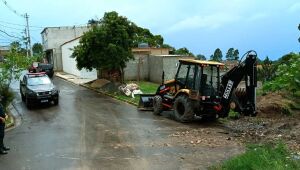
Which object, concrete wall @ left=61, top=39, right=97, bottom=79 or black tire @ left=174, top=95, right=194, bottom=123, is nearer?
black tire @ left=174, top=95, right=194, bottom=123

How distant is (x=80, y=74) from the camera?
50000 millimetres

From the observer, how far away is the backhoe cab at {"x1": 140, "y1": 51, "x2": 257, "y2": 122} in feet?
57.6

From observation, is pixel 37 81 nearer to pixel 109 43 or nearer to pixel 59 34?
pixel 109 43

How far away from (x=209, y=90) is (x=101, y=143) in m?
5.87

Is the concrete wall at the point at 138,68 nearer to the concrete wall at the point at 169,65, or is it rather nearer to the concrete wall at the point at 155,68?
the concrete wall at the point at 155,68

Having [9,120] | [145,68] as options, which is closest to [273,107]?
[9,120]

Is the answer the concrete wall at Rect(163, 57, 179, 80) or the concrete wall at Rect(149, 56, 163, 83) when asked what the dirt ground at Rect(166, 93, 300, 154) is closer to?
the concrete wall at Rect(163, 57, 179, 80)

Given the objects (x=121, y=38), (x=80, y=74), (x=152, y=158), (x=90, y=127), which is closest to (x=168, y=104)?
(x=90, y=127)

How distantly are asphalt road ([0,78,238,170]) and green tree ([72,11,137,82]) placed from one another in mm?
9834

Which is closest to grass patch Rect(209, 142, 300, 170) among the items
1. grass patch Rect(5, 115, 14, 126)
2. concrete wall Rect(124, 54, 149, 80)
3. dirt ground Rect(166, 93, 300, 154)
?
dirt ground Rect(166, 93, 300, 154)

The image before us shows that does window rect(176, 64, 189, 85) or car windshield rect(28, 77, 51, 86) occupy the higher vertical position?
window rect(176, 64, 189, 85)

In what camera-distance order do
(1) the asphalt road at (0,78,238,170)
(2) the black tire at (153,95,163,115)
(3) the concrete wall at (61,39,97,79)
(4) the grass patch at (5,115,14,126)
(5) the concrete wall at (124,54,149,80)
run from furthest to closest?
(3) the concrete wall at (61,39,97,79), (5) the concrete wall at (124,54,149,80), (2) the black tire at (153,95,163,115), (4) the grass patch at (5,115,14,126), (1) the asphalt road at (0,78,238,170)

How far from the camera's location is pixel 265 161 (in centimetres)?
1052

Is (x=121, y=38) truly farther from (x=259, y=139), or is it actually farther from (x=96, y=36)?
(x=259, y=139)
